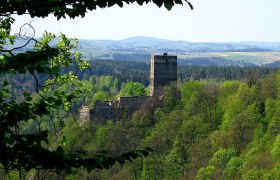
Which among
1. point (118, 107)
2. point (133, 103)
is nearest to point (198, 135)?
point (133, 103)

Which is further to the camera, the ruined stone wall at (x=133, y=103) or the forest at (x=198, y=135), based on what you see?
the ruined stone wall at (x=133, y=103)

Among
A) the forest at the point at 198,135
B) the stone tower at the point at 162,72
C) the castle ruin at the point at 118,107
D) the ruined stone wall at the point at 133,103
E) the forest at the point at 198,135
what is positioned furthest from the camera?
the stone tower at the point at 162,72

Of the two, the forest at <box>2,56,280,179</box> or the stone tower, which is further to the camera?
the stone tower

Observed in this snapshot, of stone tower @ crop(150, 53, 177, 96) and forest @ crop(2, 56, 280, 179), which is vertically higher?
stone tower @ crop(150, 53, 177, 96)

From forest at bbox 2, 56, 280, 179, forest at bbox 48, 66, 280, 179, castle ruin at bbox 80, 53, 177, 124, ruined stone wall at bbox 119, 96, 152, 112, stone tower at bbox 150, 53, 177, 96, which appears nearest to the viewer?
forest at bbox 2, 56, 280, 179

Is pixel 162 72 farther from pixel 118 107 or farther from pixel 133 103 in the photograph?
pixel 118 107

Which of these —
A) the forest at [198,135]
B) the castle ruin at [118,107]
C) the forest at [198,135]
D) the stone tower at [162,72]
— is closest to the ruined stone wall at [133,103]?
the castle ruin at [118,107]

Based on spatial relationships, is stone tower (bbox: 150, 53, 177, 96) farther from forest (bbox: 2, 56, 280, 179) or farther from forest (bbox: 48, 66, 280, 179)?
forest (bbox: 2, 56, 280, 179)

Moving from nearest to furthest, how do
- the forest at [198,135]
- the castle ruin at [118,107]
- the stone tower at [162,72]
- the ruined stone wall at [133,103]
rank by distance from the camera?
1. the forest at [198,135]
2. the castle ruin at [118,107]
3. the ruined stone wall at [133,103]
4. the stone tower at [162,72]

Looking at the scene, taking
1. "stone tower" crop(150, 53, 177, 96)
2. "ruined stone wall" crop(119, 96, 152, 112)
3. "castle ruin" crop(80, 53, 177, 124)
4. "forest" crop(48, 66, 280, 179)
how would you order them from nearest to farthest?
"forest" crop(48, 66, 280, 179) < "castle ruin" crop(80, 53, 177, 124) < "ruined stone wall" crop(119, 96, 152, 112) < "stone tower" crop(150, 53, 177, 96)

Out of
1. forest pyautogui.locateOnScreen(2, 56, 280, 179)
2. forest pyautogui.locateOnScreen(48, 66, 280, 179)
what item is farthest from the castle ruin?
forest pyautogui.locateOnScreen(48, 66, 280, 179)

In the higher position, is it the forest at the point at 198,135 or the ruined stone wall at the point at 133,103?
the ruined stone wall at the point at 133,103

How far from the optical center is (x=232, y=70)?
6969 inches

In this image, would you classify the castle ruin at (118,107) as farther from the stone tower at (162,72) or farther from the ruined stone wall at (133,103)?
the stone tower at (162,72)
